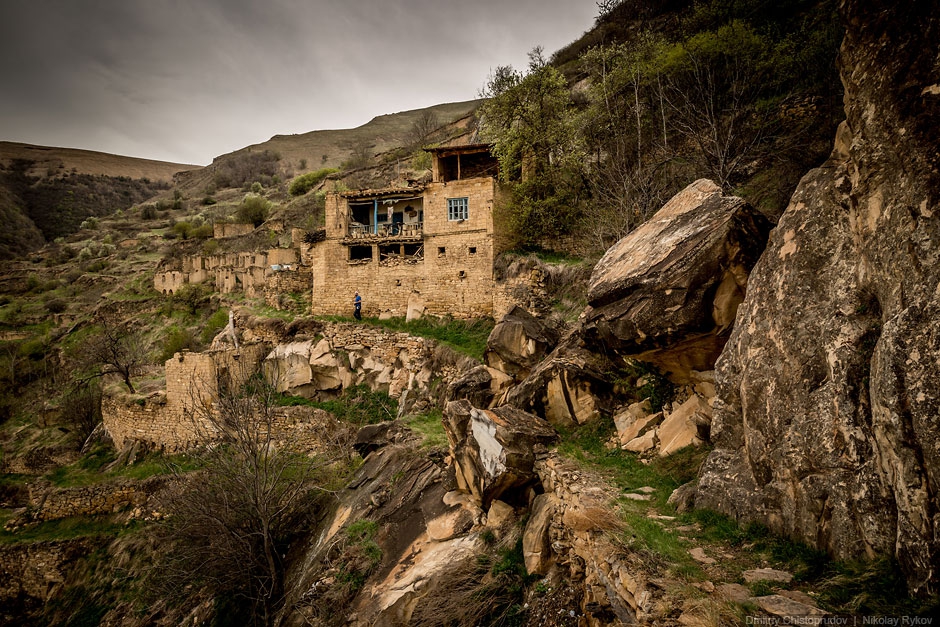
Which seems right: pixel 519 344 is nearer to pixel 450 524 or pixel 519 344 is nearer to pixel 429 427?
pixel 429 427

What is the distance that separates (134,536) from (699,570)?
752 inches

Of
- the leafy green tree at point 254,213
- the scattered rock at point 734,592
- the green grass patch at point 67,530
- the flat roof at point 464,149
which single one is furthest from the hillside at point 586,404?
the leafy green tree at point 254,213

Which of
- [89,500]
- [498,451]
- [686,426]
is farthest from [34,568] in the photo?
[686,426]

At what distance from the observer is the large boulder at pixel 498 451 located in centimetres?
742

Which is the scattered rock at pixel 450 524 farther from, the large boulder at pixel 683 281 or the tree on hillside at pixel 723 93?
the tree on hillside at pixel 723 93

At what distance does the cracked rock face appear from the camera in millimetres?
2955

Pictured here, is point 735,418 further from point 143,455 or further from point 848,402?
point 143,455

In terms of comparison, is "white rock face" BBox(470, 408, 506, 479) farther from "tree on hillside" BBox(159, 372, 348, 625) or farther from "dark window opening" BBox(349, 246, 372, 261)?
"dark window opening" BBox(349, 246, 372, 261)

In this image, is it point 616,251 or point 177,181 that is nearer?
point 616,251

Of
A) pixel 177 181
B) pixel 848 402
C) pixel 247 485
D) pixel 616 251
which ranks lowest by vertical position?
pixel 247 485

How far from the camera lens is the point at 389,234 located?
2095 cm

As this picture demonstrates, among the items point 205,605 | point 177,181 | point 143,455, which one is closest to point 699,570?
point 205,605

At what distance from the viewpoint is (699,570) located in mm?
3941

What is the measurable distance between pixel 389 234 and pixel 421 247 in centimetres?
209
